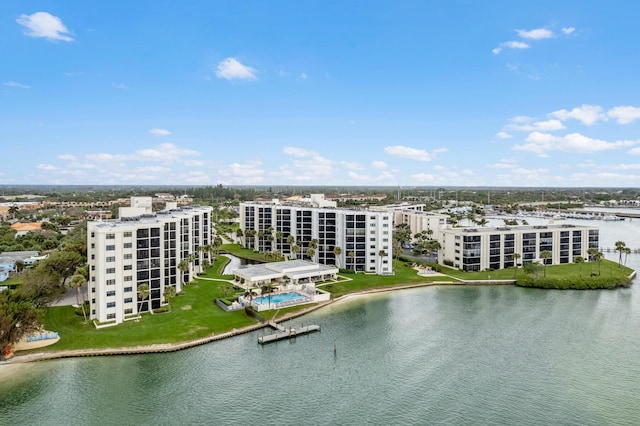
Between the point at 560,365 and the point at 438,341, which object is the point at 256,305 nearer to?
the point at 438,341

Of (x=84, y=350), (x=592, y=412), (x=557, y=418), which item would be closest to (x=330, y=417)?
(x=557, y=418)

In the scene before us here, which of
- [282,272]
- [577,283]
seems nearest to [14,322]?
[282,272]

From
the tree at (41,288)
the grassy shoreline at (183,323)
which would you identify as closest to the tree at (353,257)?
the grassy shoreline at (183,323)

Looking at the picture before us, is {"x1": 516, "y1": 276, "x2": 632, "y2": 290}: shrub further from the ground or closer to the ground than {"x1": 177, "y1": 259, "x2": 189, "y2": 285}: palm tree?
closer to the ground

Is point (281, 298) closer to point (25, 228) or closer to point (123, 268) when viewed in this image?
point (123, 268)

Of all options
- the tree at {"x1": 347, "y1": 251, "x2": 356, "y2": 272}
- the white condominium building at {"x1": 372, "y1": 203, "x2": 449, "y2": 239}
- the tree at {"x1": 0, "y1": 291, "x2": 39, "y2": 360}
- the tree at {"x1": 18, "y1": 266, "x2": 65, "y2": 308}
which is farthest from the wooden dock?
the white condominium building at {"x1": 372, "y1": 203, "x2": 449, "y2": 239}

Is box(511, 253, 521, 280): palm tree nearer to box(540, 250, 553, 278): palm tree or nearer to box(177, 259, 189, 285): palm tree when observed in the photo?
box(540, 250, 553, 278): palm tree
